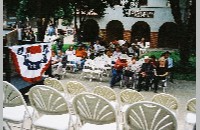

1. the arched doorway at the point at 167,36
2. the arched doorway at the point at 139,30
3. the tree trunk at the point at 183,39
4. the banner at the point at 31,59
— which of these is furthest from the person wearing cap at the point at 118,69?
the arched doorway at the point at 139,30

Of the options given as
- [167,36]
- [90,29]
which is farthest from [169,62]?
[90,29]

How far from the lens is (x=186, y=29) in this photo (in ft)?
62.4

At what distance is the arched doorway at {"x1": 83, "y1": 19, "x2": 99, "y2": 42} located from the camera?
34.1 meters

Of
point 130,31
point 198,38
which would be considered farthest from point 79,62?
point 130,31

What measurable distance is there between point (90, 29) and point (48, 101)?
1189 inches

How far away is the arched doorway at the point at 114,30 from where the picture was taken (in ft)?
109

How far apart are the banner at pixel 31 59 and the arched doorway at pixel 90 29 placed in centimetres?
2521

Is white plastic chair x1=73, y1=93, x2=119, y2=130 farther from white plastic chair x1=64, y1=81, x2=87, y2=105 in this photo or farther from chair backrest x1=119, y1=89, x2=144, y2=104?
white plastic chair x1=64, y1=81, x2=87, y2=105

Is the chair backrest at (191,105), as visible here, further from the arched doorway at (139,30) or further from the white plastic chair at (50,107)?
the arched doorway at (139,30)

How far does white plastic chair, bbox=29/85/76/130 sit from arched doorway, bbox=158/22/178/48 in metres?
28.0

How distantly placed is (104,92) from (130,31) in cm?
2712

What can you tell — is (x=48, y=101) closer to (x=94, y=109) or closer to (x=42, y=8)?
(x=94, y=109)

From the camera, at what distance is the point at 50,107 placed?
4477 mm

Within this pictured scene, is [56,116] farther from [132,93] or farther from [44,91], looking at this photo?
[132,93]
